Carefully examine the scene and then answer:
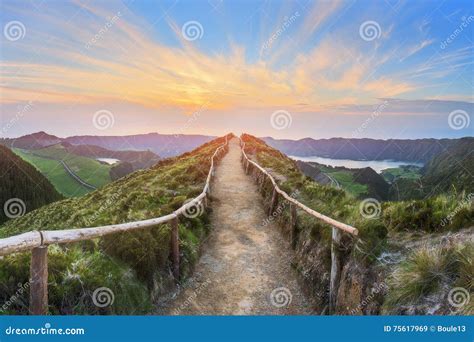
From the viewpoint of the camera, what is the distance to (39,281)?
461 centimetres

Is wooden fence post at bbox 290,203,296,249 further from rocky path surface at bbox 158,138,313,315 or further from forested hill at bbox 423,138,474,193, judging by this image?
forested hill at bbox 423,138,474,193

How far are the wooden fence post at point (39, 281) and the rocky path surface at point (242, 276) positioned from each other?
3.00 meters

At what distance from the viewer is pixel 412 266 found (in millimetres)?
5816

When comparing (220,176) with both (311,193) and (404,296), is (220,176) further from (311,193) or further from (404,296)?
(404,296)

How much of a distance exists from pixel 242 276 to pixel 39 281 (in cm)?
590

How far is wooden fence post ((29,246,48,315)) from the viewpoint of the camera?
14.9 ft

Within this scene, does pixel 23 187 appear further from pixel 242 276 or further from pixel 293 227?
pixel 242 276

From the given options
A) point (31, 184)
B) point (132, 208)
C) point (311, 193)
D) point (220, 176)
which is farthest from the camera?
point (31, 184)

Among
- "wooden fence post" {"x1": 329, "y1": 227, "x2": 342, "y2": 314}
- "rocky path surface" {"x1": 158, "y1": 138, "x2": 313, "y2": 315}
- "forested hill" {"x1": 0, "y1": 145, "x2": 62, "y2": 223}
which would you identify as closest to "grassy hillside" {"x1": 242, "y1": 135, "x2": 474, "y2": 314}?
"wooden fence post" {"x1": 329, "y1": 227, "x2": 342, "y2": 314}

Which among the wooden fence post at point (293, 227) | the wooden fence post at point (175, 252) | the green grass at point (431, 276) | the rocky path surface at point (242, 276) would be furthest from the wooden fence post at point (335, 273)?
the wooden fence post at point (293, 227)

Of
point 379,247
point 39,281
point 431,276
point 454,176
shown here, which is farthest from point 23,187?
point 431,276

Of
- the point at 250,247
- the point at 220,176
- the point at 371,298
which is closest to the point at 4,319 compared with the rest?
the point at 371,298

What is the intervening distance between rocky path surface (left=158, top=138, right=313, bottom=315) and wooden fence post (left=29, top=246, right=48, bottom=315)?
300 centimetres

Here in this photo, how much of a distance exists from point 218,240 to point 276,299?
4.04 metres
